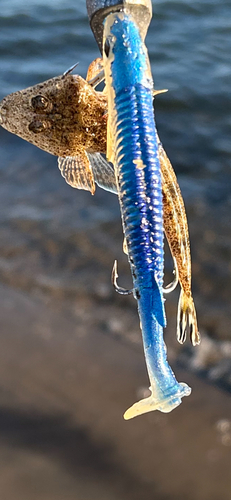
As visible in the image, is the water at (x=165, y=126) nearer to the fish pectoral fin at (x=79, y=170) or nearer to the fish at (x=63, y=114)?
the fish pectoral fin at (x=79, y=170)

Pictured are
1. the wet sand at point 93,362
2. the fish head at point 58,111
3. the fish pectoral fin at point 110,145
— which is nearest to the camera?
the fish pectoral fin at point 110,145

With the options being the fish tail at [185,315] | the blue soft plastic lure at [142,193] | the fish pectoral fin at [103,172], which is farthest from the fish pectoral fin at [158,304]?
the fish pectoral fin at [103,172]

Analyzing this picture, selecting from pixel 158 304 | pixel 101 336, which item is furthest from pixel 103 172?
pixel 101 336

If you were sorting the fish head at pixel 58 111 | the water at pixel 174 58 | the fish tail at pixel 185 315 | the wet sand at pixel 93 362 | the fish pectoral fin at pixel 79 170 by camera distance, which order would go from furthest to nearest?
the water at pixel 174 58
the wet sand at pixel 93 362
the fish pectoral fin at pixel 79 170
the fish head at pixel 58 111
the fish tail at pixel 185 315

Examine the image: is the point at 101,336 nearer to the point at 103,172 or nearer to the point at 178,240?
the point at 103,172

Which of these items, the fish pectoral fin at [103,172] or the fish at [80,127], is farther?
the fish pectoral fin at [103,172]

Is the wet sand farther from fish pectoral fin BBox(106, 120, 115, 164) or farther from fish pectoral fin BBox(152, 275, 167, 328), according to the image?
fish pectoral fin BBox(106, 120, 115, 164)

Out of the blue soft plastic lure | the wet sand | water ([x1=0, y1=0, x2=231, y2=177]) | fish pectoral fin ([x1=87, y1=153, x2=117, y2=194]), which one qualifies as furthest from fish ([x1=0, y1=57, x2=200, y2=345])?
water ([x1=0, y1=0, x2=231, y2=177])

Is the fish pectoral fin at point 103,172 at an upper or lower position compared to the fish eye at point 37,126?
lower
